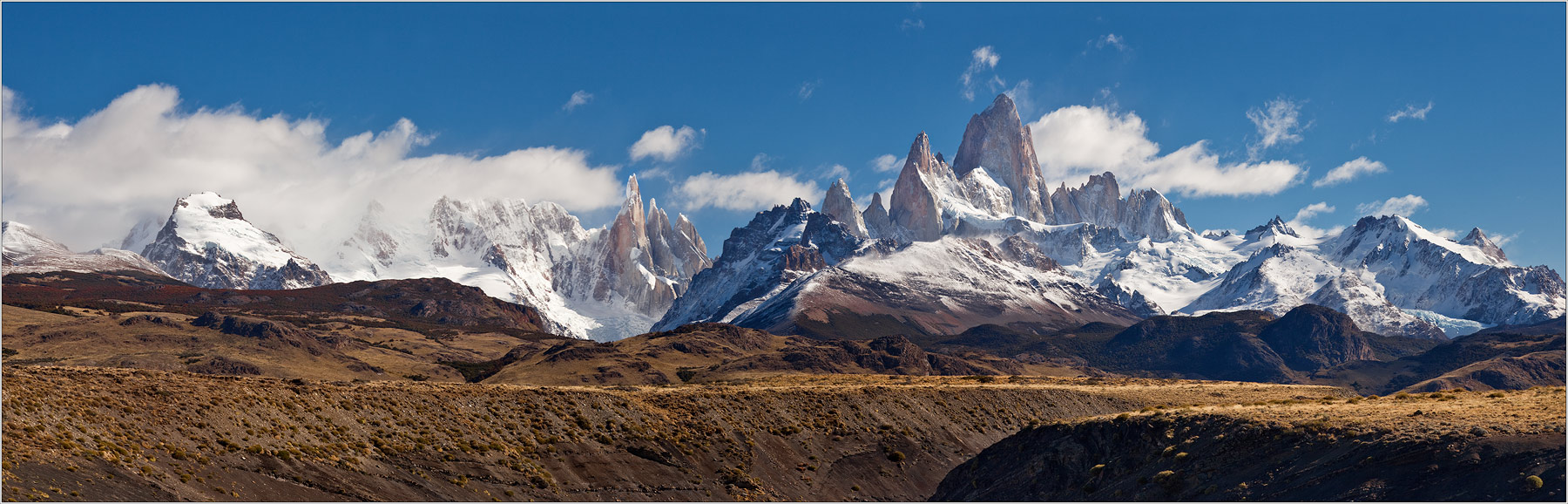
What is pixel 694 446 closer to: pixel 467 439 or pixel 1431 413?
pixel 467 439

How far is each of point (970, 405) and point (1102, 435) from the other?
4255 cm

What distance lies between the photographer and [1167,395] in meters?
147

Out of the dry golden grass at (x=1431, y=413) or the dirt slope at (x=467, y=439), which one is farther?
the dirt slope at (x=467, y=439)

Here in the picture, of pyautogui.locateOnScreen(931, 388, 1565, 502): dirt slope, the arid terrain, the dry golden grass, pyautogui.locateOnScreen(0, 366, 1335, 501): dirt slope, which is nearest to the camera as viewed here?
pyautogui.locateOnScreen(931, 388, 1565, 502): dirt slope

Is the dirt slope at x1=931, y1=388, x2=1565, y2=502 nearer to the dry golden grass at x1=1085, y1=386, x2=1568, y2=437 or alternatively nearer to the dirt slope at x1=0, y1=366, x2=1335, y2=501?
the dry golden grass at x1=1085, y1=386, x2=1568, y2=437

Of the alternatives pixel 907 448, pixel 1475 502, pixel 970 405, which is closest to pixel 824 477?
pixel 907 448

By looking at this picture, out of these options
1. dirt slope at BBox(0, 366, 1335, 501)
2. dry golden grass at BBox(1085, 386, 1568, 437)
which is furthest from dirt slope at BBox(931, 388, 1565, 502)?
dirt slope at BBox(0, 366, 1335, 501)

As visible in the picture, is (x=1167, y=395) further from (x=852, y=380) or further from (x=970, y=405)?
(x=852, y=380)

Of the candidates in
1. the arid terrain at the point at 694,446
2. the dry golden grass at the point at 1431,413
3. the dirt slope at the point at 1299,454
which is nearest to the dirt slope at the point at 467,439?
the arid terrain at the point at 694,446

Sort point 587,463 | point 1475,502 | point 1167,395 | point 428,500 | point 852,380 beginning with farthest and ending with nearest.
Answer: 1. point 852,380
2. point 1167,395
3. point 587,463
4. point 428,500
5. point 1475,502

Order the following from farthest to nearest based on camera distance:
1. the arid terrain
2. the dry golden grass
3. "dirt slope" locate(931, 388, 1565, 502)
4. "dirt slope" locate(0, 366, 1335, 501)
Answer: "dirt slope" locate(0, 366, 1335, 501), the dry golden grass, the arid terrain, "dirt slope" locate(931, 388, 1565, 502)

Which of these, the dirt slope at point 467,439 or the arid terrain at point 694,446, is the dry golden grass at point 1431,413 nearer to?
the arid terrain at point 694,446

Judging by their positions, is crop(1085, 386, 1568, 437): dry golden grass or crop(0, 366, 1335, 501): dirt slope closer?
crop(1085, 386, 1568, 437): dry golden grass

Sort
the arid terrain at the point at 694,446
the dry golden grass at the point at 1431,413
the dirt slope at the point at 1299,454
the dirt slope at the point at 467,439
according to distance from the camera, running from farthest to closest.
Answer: the dirt slope at the point at 467,439, the dry golden grass at the point at 1431,413, the arid terrain at the point at 694,446, the dirt slope at the point at 1299,454
